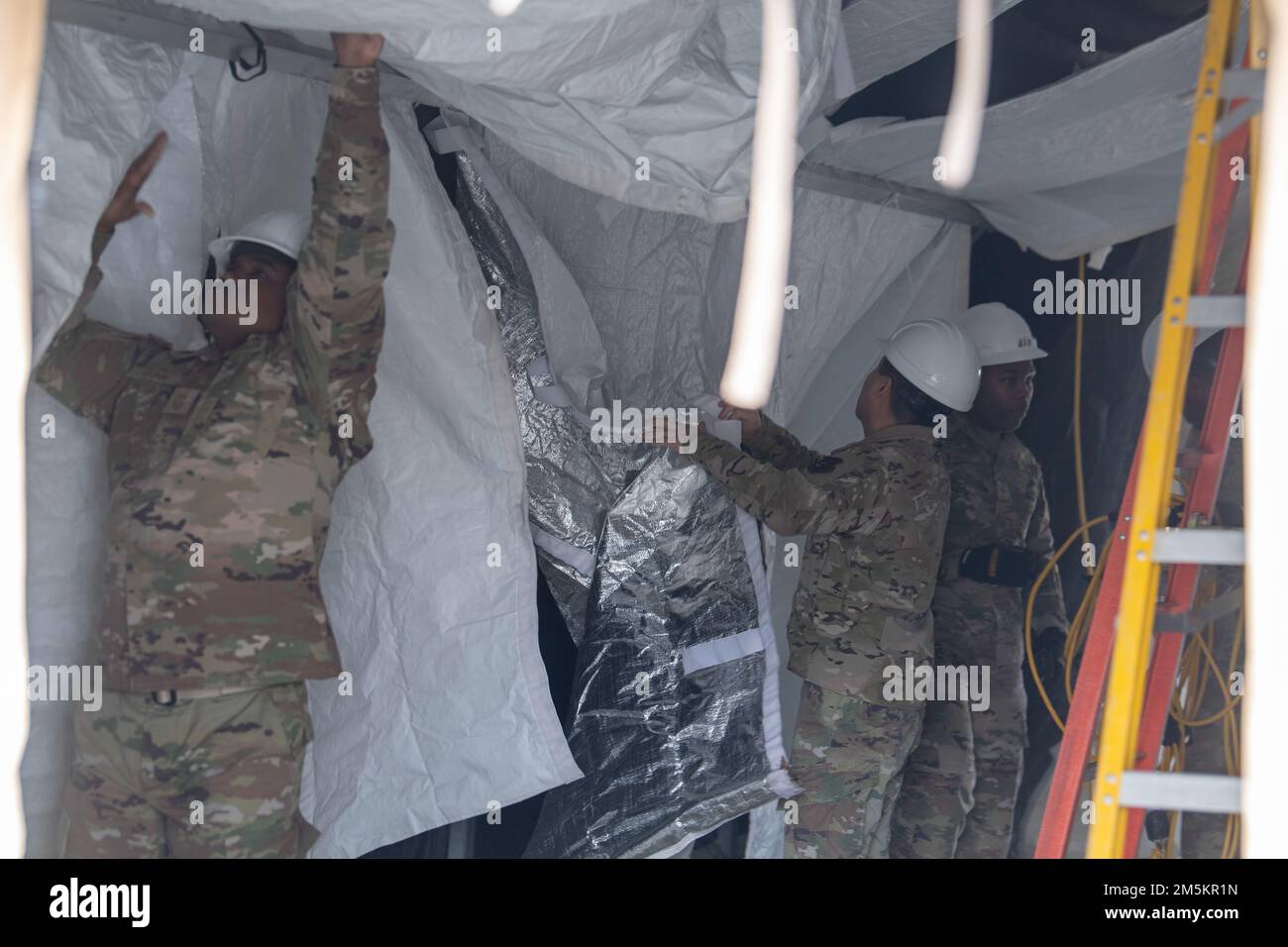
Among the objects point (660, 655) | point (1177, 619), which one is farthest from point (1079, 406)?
point (1177, 619)

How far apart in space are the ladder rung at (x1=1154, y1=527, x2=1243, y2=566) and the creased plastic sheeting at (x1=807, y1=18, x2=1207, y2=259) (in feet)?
4.05

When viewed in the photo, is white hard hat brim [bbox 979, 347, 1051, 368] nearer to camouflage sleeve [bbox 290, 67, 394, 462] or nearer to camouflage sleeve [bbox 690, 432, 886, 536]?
camouflage sleeve [bbox 690, 432, 886, 536]

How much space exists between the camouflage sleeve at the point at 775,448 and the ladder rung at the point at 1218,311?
1.22 meters

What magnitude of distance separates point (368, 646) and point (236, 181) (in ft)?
3.11

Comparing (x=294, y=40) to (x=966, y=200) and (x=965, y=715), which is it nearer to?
(x=966, y=200)

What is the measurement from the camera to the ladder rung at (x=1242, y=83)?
5.12 ft

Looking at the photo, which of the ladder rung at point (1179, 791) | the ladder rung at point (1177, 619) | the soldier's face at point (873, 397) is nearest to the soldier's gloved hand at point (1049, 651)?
the soldier's face at point (873, 397)

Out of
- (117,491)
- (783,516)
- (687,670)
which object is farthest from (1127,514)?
(117,491)

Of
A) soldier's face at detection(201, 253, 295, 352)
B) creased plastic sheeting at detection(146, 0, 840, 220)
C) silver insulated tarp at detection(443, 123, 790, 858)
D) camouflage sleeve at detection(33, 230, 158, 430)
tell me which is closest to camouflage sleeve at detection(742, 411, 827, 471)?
silver insulated tarp at detection(443, 123, 790, 858)

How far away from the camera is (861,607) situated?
103 inches

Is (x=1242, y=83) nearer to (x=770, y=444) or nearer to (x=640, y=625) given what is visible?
(x=770, y=444)

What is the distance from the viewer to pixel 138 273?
6.89ft

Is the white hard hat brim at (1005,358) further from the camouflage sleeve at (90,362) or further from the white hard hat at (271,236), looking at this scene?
the camouflage sleeve at (90,362)

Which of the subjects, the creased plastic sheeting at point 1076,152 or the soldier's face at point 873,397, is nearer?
the creased plastic sheeting at point 1076,152
